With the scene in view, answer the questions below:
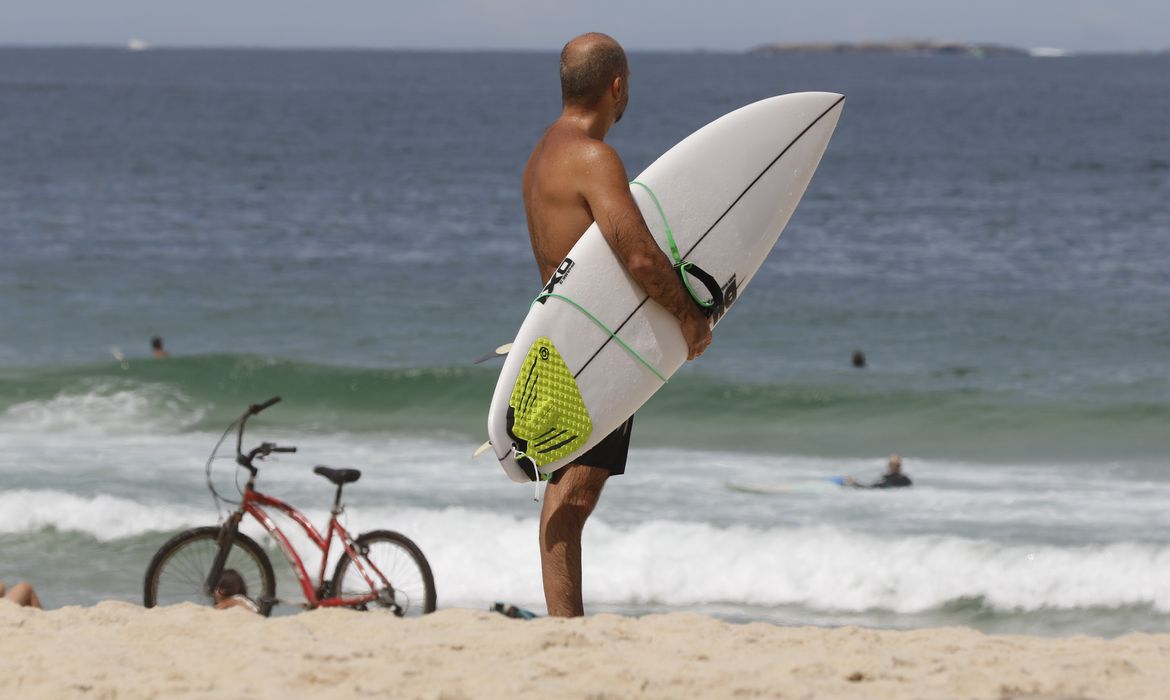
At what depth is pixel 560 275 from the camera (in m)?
4.19

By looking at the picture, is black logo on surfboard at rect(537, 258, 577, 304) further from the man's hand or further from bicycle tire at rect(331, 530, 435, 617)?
bicycle tire at rect(331, 530, 435, 617)

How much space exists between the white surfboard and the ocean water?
5055 mm

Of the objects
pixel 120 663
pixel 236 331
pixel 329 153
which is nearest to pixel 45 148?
pixel 329 153

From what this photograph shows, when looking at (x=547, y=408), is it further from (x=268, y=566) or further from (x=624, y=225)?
(x=268, y=566)

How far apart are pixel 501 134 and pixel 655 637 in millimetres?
68692

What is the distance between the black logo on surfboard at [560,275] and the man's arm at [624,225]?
6.3 inches

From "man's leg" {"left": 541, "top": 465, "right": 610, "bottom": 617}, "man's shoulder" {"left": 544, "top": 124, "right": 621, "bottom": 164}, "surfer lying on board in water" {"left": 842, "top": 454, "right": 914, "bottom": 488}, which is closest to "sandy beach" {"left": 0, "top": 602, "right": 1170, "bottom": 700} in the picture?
"man's leg" {"left": 541, "top": 465, "right": 610, "bottom": 617}

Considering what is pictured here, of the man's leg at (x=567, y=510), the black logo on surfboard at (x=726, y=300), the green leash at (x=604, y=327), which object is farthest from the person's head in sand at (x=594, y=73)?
the man's leg at (x=567, y=510)

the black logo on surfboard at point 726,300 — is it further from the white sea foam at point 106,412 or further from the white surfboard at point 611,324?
the white sea foam at point 106,412

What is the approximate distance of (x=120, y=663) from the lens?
423 cm

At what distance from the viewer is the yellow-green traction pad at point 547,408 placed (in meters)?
4.23

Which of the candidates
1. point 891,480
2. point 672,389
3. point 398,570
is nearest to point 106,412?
point 672,389

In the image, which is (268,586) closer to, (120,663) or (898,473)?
(120,663)

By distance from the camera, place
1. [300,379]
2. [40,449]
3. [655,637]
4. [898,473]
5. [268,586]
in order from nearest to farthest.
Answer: [655,637], [268,586], [898,473], [40,449], [300,379]
